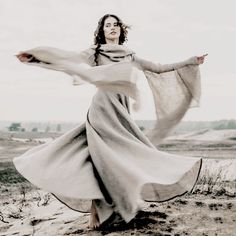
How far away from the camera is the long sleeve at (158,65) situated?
16.7 feet

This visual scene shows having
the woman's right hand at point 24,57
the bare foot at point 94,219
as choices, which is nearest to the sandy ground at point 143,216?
the bare foot at point 94,219

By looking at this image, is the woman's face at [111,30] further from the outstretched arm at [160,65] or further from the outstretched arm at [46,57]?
the outstretched arm at [46,57]

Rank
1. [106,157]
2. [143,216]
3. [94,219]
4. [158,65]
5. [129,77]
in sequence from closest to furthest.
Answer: [129,77]
[106,157]
[94,219]
[158,65]
[143,216]

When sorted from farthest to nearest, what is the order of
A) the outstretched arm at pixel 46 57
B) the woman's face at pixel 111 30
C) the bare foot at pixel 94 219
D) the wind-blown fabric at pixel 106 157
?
1. the woman's face at pixel 111 30
2. the bare foot at pixel 94 219
3. the outstretched arm at pixel 46 57
4. the wind-blown fabric at pixel 106 157

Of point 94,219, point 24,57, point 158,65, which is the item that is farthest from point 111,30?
point 94,219

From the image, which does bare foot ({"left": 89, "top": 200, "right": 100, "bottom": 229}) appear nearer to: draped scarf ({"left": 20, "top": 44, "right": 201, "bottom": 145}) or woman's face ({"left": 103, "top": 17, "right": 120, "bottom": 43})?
draped scarf ({"left": 20, "top": 44, "right": 201, "bottom": 145})

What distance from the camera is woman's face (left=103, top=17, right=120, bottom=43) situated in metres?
4.95

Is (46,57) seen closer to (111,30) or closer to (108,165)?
(111,30)

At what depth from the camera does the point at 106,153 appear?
4.52 metres

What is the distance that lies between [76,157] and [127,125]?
53 centimetres

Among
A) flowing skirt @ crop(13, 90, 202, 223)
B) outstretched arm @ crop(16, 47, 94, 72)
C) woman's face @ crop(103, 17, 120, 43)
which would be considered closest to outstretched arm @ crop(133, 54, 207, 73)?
woman's face @ crop(103, 17, 120, 43)

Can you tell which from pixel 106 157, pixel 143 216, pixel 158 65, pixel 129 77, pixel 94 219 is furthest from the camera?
pixel 143 216

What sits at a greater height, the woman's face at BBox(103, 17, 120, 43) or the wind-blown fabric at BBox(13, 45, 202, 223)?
the woman's face at BBox(103, 17, 120, 43)

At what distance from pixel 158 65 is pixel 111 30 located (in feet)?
1.86
